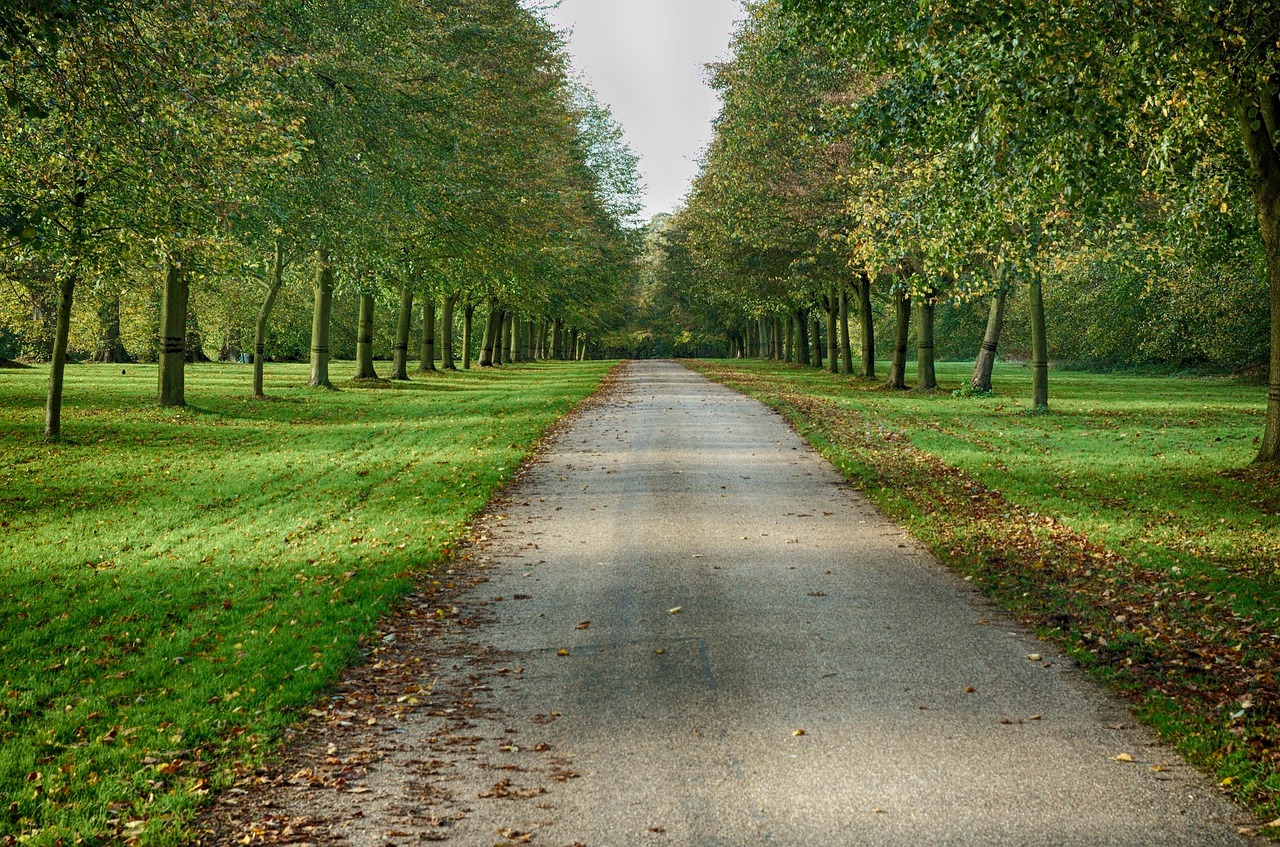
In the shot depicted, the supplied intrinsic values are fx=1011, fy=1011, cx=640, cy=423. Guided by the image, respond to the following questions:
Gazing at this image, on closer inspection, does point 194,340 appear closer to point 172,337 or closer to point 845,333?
point 845,333

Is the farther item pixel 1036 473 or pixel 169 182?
pixel 1036 473

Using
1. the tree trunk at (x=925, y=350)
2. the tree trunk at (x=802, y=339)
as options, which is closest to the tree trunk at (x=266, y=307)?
the tree trunk at (x=925, y=350)

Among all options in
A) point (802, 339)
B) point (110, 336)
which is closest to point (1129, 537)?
point (802, 339)

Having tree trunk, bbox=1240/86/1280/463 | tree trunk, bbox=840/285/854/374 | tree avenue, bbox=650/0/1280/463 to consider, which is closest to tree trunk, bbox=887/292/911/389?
tree avenue, bbox=650/0/1280/463

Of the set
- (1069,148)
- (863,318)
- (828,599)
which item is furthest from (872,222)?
(863,318)

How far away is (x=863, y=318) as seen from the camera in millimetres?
37125

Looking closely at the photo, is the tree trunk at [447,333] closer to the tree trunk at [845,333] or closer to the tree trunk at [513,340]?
the tree trunk at [513,340]

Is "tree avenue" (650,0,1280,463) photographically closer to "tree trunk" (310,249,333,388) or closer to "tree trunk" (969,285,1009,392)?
"tree trunk" (969,285,1009,392)

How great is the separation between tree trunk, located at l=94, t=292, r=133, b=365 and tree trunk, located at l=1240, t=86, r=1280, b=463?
105ft

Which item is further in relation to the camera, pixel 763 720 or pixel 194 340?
pixel 194 340

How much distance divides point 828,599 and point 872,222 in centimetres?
909

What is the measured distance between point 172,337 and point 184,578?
14.7m

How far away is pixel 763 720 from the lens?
5707 mm

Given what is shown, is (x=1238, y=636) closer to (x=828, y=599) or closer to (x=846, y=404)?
(x=828, y=599)
